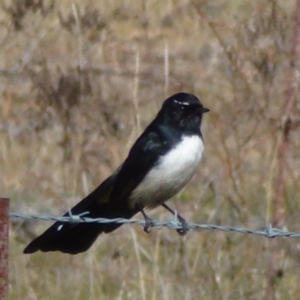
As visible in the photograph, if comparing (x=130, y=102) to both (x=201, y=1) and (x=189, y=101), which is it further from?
(x=189, y=101)

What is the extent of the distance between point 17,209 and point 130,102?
3.90ft

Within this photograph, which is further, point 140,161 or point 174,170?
point 140,161

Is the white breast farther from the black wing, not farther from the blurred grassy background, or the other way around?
the blurred grassy background

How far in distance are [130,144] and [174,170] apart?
112 cm

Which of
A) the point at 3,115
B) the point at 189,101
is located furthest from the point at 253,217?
the point at 3,115

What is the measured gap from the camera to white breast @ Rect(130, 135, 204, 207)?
15.6 ft

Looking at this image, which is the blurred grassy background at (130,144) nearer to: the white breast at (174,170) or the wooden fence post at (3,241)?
the white breast at (174,170)

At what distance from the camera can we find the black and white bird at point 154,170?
4.77 m

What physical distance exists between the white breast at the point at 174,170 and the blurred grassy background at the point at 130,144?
0.22 m

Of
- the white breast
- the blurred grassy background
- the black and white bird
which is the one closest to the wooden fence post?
the black and white bird

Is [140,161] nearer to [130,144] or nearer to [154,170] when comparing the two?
[154,170]

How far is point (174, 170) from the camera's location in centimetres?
477

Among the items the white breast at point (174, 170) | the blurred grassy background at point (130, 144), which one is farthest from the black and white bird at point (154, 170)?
the blurred grassy background at point (130, 144)

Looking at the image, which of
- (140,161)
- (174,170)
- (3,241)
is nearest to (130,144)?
(140,161)
